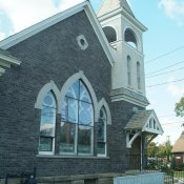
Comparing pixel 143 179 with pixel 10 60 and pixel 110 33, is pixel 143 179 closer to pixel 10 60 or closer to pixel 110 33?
pixel 110 33

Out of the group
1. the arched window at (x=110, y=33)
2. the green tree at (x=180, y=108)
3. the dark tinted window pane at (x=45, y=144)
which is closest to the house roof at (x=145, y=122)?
the dark tinted window pane at (x=45, y=144)

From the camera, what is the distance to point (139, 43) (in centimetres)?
2180

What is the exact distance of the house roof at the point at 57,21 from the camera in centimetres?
1318

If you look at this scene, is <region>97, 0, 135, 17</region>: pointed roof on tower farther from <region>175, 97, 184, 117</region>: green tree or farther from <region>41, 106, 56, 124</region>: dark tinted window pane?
<region>175, 97, 184, 117</region>: green tree

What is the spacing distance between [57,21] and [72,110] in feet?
14.1

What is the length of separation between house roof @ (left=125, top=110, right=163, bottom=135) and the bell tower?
1546mm

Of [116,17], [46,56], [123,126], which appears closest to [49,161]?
[46,56]

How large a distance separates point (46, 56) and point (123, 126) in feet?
20.5

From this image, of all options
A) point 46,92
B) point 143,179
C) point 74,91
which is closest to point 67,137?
point 74,91

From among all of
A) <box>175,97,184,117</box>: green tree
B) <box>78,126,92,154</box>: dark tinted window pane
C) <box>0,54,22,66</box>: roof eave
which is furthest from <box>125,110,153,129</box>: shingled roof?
<box>175,97,184,117</box>: green tree

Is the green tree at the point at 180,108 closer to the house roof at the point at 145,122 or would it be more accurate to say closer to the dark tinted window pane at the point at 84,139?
the house roof at the point at 145,122

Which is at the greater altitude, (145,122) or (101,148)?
(145,122)

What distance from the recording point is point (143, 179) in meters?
18.0

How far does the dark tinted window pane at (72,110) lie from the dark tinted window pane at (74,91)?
0.22 meters
